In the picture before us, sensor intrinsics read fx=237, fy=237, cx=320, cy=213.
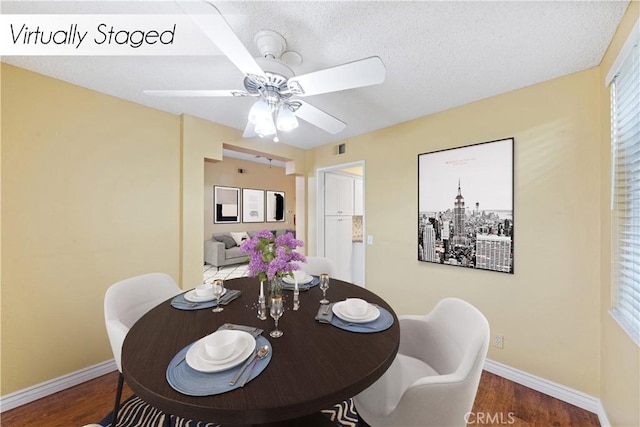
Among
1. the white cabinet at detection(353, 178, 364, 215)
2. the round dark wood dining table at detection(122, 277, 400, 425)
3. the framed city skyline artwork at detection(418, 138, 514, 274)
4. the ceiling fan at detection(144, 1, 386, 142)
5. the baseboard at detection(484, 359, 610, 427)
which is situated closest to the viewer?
the round dark wood dining table at detection(122, 277, 400, 425)

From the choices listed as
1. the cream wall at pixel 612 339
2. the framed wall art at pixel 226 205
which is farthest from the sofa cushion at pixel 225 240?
the cream wall at pixel 612 339

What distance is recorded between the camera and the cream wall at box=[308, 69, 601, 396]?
1.67 m

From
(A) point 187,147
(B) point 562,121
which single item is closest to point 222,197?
(A) point 187,147

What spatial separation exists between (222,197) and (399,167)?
14.9ft

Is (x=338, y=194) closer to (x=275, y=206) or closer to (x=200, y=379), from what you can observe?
(x=275, y=206)

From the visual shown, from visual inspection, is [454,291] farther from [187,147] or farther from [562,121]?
[187,147]

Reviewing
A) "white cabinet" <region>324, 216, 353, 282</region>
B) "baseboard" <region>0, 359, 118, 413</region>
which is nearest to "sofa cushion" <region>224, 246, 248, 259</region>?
"white cabinet" <region>324, 216, 353, 282</region>

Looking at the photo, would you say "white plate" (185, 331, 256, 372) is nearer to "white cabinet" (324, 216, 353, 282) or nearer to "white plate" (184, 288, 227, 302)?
"white plate" (184, 288, 227, 302)

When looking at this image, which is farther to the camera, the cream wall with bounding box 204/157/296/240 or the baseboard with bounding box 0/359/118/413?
the cream wall with bounding box 204/157/296/240

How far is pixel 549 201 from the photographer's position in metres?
1.81

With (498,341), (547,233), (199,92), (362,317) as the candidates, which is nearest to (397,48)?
(199,92)

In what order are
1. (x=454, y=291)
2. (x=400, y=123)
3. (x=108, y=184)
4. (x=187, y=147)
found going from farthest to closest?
(x=400, y=123) < (x=187, y=147) < (x=454, y=291) < (x=108, y=184)

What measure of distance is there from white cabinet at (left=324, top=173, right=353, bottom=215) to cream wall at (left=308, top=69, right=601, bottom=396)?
5.68ft

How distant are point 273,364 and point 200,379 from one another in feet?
0.77
